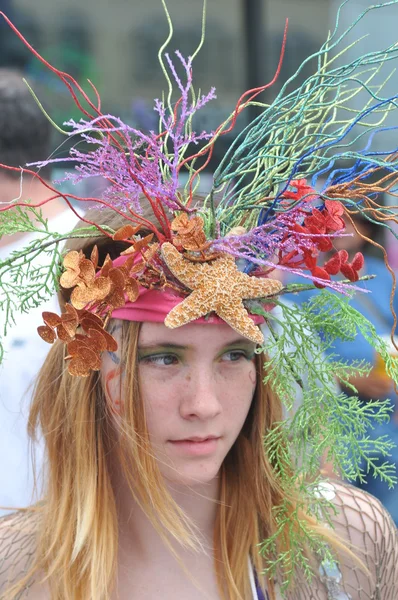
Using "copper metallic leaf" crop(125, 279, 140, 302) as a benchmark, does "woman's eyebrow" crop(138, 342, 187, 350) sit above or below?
below

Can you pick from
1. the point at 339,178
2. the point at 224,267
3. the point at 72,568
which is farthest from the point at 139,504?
the point at 339,178

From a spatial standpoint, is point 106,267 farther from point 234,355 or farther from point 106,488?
point 106,488

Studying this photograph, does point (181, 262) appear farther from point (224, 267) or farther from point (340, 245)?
point (340, 245)

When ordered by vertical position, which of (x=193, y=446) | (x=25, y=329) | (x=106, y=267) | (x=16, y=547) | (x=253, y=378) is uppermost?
(x=25, y=329)

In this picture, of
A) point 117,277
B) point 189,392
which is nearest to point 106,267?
point 117,277

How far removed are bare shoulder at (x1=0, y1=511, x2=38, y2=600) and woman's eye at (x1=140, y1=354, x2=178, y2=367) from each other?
462mm

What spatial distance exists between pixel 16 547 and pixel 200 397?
0.53 meters

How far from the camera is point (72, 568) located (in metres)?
1.52

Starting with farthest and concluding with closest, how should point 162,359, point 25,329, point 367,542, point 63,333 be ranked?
point 25,329 < point 367,542 < point 162,359 < point 63,333

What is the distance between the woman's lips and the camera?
1427 millimetres

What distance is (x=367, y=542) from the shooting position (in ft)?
5.67

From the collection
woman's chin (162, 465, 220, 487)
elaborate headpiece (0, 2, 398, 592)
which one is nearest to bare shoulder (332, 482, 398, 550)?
elaborate headpiece (0, 2, 398, 592)

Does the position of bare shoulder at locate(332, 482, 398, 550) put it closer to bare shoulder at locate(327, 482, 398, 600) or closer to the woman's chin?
bare shoulder at locate(327, 482, 398, 600)

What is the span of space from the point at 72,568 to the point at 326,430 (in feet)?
1.77
